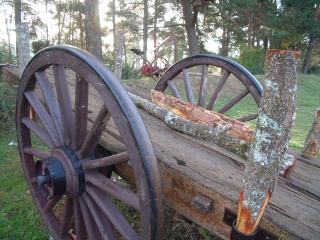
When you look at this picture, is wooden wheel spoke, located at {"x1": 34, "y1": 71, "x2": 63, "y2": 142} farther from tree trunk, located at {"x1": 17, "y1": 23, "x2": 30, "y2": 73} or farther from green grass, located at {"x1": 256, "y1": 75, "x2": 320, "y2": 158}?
green grass, located at {"x1": 256, "y1": 75, "x2": 320, "y2": 158}

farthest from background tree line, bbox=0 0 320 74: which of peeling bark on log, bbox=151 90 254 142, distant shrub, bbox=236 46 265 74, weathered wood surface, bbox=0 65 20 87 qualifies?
peeling bark on log, bbox=151 90 254 142

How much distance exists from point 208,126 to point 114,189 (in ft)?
2.26

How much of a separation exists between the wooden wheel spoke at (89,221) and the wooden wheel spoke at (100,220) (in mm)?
49

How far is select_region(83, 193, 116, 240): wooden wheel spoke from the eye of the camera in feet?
5.32

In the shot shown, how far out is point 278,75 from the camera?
0.91 metres

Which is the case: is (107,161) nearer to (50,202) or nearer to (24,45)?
(50,202)

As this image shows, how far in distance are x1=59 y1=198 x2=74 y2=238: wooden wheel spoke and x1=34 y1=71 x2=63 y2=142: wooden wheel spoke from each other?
0.41m

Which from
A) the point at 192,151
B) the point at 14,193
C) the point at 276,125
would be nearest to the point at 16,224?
the point at 14,193

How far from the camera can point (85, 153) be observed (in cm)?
171

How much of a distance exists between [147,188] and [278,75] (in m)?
0.69

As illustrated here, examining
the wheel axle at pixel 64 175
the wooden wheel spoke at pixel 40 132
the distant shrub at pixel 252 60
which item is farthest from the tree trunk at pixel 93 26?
the distant shrub at pixel 252 60

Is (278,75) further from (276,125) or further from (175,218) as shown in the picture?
(175,218)

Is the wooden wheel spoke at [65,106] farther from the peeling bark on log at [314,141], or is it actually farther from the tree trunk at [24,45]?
the tree trunk at [24,45]

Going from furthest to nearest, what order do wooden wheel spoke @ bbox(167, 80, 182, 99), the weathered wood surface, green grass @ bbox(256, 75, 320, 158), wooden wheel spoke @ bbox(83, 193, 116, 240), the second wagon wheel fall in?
green grass @ bbox(256, 75, 320, 158)
the weathered wood surface
wooden wheel spoke @ bbox(167, 80, 182, 99)
the second wagon wheel
wooden wheel spoke @ bbox(83, 193, 116, 240)
